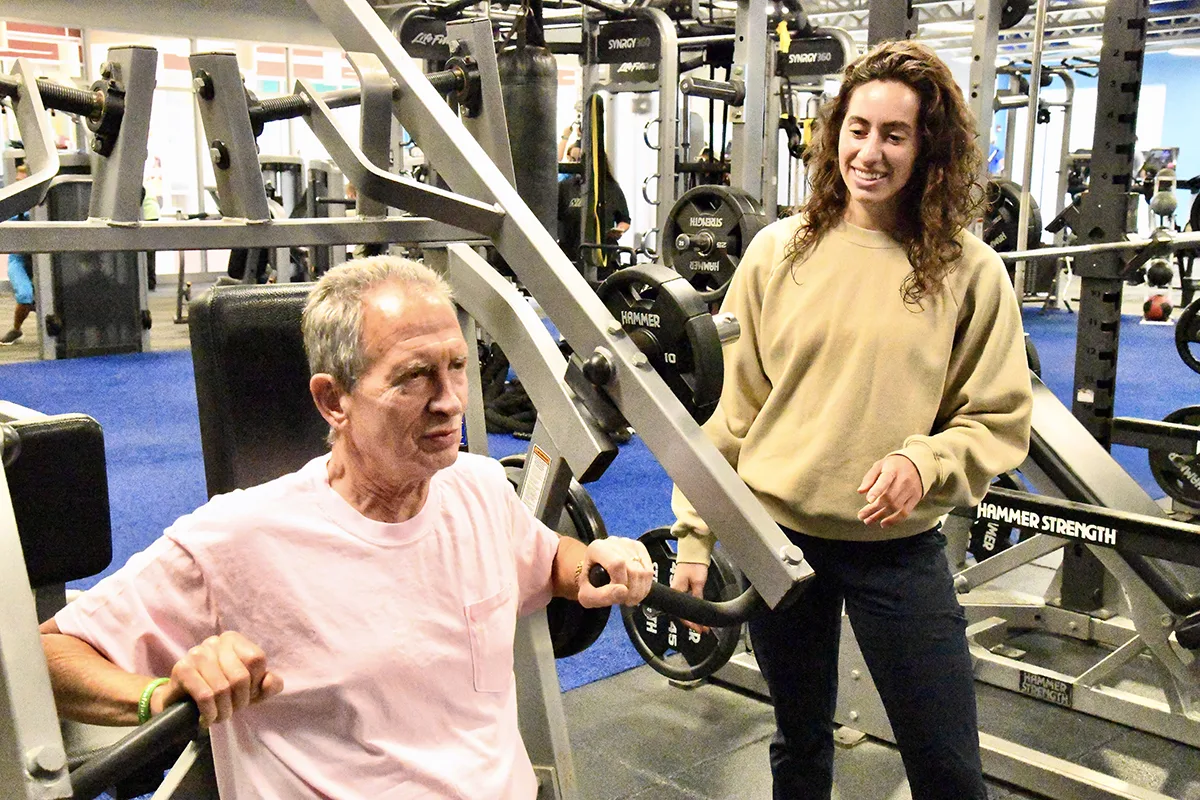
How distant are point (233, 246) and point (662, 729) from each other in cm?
164

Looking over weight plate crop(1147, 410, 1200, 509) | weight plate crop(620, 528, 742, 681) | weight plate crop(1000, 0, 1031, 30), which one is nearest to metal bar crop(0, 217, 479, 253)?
weight plate crop(620, 528, 742, 681)

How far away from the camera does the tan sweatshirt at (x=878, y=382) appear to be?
4.90 feet

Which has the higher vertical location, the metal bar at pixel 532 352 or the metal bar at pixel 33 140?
the metal bar at pixel 33 140

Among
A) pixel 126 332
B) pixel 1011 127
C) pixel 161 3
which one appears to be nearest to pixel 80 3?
pixel 161 3

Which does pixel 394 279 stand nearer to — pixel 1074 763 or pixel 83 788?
pixel 83 788

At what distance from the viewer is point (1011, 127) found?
26.8ft

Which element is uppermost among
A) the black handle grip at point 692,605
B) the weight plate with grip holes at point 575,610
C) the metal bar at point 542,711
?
the black handle grip at point 692,605

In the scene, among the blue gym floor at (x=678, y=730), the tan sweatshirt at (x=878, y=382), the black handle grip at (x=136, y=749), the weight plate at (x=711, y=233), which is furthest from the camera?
the weight plate at (x=711, y=233)

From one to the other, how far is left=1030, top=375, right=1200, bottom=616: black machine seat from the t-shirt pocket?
1.71m

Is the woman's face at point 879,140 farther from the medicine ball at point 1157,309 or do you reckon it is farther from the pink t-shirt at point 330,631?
the medicine ball at point 1157,309

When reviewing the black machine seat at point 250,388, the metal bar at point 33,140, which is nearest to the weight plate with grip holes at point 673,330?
the black machine seat at point 250,388

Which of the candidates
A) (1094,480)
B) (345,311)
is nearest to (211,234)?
(345,311)

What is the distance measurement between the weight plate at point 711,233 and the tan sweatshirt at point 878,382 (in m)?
1.83

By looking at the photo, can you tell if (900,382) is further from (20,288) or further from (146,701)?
(20,288)
